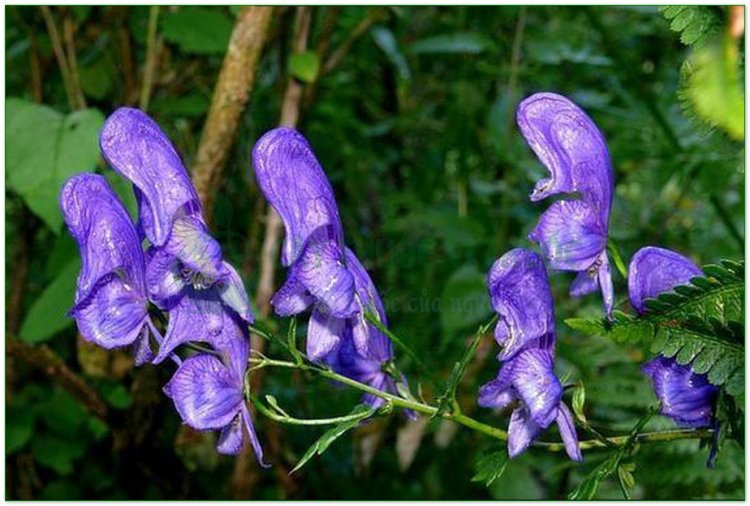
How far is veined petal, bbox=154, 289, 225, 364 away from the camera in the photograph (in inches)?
26.4

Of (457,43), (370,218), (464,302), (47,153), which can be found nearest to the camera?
(47,153)

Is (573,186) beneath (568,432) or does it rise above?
above

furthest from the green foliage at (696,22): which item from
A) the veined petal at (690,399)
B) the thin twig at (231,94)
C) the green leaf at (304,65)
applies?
the green leaf at (304,65)

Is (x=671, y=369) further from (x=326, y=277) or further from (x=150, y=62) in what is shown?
(x=150, y=62)

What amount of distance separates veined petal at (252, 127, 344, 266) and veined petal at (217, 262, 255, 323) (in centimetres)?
4

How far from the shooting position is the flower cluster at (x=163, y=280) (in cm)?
67

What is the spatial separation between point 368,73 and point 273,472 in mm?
1135

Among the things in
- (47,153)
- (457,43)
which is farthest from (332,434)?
(457,43)

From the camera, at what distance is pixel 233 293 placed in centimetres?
68

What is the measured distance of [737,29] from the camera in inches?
12.1

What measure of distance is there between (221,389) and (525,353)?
8.0 inches

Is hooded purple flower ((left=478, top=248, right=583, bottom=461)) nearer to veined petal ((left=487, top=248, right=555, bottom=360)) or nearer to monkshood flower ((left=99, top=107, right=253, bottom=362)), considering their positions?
veined petal ((left=487, top=248, right=555, bottom=360))

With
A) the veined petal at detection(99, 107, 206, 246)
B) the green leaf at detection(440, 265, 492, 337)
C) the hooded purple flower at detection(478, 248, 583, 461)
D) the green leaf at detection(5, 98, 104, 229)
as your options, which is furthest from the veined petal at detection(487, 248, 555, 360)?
the green leaf at detection(440, 265, 492, 337)

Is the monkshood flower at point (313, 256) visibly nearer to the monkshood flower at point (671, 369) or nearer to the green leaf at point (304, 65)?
the monkshood flower at point (671, 369)
